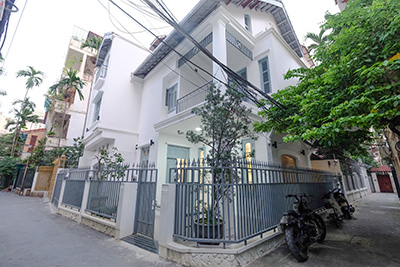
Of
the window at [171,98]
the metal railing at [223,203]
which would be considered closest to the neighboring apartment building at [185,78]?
the window at [171,98]

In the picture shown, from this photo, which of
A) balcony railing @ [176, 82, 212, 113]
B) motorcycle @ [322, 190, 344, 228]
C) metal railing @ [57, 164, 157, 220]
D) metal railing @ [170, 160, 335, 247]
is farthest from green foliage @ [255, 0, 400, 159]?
balcony railing @ [176, 82, 212, 113]

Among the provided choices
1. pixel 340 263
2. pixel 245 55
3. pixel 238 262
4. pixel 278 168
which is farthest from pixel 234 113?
pixel 245 55

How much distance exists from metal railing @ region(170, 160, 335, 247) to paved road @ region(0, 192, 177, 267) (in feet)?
2.60

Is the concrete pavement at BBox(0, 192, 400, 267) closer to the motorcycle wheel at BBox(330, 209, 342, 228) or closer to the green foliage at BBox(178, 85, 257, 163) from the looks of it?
the motorcycle wheel at BBox(330, 209, 342, 228)

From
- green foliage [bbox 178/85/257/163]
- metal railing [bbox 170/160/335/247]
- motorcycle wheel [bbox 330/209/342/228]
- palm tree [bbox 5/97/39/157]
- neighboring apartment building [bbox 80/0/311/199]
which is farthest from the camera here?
palm tree [bbox 5/97/39/157]

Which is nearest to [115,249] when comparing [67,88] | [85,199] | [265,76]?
[85,199]

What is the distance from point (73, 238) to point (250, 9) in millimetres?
11055

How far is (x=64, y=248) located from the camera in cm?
365

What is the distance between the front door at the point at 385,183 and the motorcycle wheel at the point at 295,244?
88.8 feet

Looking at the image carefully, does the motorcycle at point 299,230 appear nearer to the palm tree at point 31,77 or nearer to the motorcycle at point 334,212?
the motorcycle at point 334,212

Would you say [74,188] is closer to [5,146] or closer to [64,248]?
[64,248]

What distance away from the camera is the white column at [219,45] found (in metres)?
5.58

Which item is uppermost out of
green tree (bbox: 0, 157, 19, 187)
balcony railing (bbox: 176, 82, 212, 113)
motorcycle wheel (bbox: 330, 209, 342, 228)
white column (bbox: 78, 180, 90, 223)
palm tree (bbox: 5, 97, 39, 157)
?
palm tree (bbox: 5, 97, 39, 157)

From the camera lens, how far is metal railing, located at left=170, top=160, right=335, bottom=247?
9.85 feet
